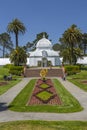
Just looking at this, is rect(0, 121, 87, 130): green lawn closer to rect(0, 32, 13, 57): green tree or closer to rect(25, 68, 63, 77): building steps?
rect(25, 68, 63, 77): building steps

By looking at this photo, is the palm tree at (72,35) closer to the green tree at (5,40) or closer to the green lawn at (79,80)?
the green lawn at (79,80)

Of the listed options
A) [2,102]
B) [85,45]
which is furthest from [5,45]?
[2,102]

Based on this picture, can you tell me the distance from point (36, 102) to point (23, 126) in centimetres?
689

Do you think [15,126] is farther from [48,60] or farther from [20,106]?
[48,60]

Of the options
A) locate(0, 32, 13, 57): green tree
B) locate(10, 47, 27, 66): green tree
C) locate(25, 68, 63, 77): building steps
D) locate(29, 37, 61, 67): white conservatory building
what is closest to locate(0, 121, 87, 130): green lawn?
locate(25, 68, 63, 77): building steps

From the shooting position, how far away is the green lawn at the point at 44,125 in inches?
515

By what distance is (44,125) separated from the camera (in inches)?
531

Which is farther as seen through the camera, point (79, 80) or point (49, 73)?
point (49, 73)

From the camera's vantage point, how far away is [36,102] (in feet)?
66.5

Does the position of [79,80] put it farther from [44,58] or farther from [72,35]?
[44,58]

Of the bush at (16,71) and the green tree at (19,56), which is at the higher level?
the green tree at (19,56)

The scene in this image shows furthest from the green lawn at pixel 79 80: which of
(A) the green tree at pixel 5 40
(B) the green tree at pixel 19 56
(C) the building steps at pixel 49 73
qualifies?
(A) the green tree at pixel 5 40

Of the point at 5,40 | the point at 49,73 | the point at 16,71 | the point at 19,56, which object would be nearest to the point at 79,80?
the point at 49,73

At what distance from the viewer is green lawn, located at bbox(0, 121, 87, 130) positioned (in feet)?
42.9
